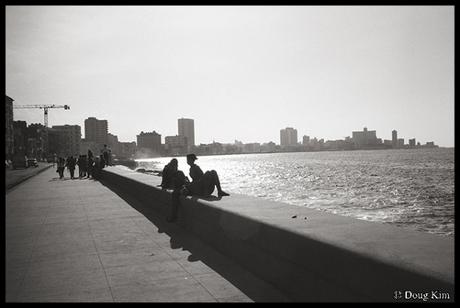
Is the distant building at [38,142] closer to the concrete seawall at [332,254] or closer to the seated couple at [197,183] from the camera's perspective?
the seated couple at [197,183]

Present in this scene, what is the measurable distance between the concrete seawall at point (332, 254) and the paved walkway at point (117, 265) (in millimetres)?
281

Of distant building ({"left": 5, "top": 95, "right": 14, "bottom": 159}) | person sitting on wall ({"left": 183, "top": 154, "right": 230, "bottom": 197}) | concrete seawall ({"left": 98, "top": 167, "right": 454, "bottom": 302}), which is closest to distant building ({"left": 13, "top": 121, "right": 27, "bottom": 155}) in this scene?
distant building ({"left": 5, "top": 95, "right": 14, "bottom": 159})

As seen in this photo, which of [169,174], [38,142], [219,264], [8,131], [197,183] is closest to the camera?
[219,264]

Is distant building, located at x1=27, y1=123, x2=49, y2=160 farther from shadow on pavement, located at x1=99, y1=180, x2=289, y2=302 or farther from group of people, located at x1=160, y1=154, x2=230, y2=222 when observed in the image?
shadow on pavement, located at x1=99, y1=180, x2=289, y2=302

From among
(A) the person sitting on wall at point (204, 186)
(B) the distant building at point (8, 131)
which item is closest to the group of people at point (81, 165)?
(A) the person sitting on wall at point (204, 186)

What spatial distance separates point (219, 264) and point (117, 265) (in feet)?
4.59

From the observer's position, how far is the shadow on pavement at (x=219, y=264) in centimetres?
425

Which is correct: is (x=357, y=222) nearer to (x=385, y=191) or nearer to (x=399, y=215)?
(x=399, y=215)

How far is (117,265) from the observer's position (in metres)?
5.45

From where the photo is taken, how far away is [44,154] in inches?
6368

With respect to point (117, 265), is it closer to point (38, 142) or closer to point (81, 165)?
point (81, 165)

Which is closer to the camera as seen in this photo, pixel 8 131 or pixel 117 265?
pixel 117 265

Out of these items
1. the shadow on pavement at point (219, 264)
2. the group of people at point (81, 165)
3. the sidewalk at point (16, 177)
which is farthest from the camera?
the group of people at point (81, 165)

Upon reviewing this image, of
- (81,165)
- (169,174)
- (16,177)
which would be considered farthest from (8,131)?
(169,174)
